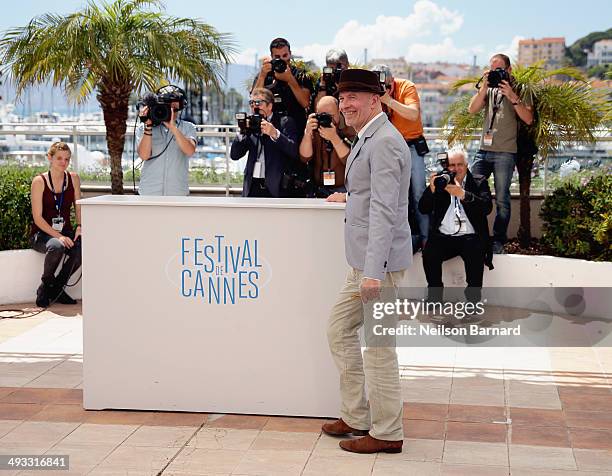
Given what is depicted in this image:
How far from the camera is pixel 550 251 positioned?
8133 millimetres

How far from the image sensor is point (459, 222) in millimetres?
7531

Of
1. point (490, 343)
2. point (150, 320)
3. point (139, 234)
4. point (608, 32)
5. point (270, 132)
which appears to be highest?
point (608, 32)

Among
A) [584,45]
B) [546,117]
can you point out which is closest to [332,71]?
[546,117]

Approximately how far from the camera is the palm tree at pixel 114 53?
30.7 ft

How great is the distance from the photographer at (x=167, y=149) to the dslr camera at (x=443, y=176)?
187 centimetres

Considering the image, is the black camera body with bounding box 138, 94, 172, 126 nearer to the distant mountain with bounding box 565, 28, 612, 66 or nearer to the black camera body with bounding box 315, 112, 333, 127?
the black camera body with bounding box 315, 112, 333, 127

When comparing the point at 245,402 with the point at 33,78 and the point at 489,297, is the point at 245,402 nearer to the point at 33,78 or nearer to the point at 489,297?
the point at 489,297

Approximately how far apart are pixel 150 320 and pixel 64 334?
2.29 m

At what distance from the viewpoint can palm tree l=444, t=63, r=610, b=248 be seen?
8141 millimetres

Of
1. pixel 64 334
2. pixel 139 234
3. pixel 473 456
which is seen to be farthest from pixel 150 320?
pixel 64 334

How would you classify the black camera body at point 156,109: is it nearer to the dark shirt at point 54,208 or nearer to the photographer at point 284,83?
the photographer at point 284,83

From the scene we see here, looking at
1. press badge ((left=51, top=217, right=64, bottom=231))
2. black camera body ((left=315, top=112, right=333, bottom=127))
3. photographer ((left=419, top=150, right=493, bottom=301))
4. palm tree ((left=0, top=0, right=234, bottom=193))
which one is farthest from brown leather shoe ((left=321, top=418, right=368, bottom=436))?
palm tree ((left=0, top=0, right=234, bottom=193))

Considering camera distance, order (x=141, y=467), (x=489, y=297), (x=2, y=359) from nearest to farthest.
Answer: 1. (x=141, y=467)
2. (x=2, y=359)
3. (x=489, y=297)

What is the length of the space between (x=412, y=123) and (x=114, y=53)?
3296 mm
